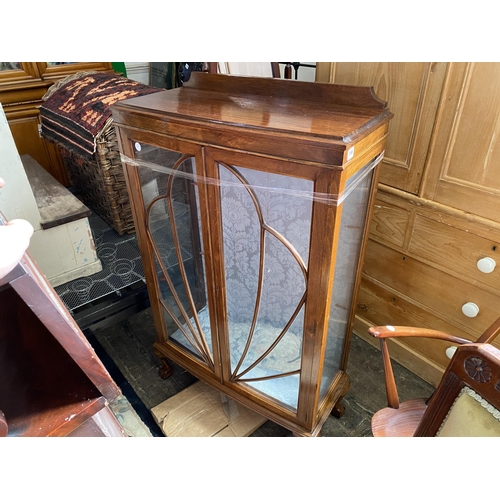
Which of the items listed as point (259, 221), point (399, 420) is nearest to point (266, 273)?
point (259, 221)

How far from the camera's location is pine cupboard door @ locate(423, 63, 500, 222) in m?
1.00

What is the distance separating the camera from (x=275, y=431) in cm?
138

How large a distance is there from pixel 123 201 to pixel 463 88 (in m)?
1.47

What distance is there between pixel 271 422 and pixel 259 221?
88 cm

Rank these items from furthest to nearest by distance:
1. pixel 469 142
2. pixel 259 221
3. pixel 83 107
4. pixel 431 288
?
pixel 83 107, pixel 431 288, pixel 469 142, pixel 259 221

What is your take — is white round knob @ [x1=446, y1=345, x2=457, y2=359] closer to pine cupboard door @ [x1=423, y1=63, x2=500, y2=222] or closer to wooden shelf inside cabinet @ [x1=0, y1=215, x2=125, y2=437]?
pine cupboard door @ [x1=423, y1=63, x2=500, y2=222]

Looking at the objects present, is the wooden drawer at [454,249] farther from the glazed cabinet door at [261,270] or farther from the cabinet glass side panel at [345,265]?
the glazed cabinet door at [261,270]

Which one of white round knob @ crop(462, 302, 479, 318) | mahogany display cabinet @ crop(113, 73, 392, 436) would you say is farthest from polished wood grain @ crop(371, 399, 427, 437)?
white round knob @ crop(462, 302, 479, 318)

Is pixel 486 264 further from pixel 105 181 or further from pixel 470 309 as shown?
pixel 105 181

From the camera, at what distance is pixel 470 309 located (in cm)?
124

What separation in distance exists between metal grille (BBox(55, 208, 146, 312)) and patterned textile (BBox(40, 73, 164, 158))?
1.50 feet

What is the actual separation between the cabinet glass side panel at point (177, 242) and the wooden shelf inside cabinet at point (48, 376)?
0.53m
